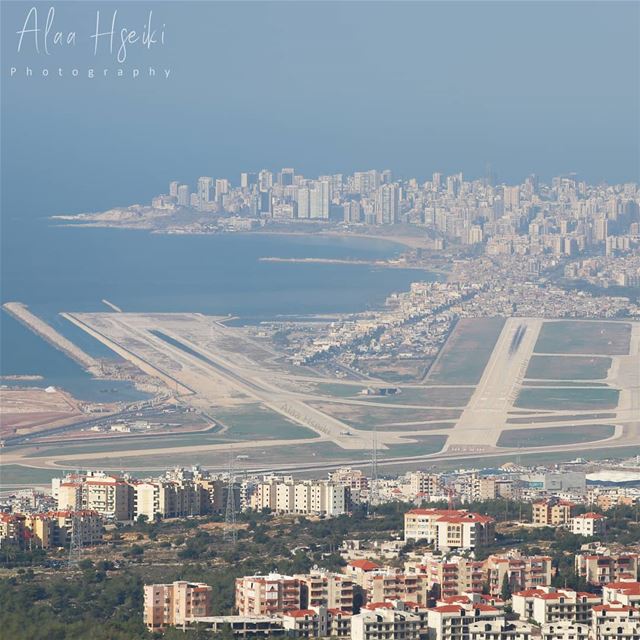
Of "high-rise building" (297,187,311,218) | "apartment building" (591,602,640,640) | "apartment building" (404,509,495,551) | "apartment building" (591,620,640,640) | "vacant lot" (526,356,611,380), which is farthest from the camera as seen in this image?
"high-rise building" (297,187,311,218)

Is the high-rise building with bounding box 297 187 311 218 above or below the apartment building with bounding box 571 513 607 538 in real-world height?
above

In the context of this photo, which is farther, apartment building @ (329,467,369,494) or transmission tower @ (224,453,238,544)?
apartment building @ (329,467,369,494)

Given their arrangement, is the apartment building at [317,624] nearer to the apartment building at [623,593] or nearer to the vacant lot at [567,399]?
the apartment building at [623,593]

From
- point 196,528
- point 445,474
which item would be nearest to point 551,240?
point 445,474

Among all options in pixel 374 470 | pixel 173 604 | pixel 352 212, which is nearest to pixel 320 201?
pixel 352 212

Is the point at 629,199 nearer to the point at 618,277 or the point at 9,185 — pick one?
the point at 618,277

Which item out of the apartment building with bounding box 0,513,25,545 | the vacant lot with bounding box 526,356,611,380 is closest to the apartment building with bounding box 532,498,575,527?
the apartment building with bounding box 0,513,25,545

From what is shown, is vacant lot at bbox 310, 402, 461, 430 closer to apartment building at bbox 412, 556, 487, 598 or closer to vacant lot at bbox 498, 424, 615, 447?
vacant lot at bbox 498, 424, 615, 447

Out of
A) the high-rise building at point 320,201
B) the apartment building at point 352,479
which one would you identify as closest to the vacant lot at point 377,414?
the apartment building at point 352,479
